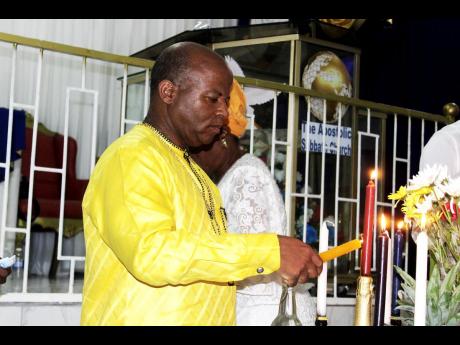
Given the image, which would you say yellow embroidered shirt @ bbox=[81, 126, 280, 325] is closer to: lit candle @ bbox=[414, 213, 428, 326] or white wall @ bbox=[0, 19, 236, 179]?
lit candle @ bbox=[414, 213, 428, 326]

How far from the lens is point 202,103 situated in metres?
1.63

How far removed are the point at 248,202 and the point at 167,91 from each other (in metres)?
0.89

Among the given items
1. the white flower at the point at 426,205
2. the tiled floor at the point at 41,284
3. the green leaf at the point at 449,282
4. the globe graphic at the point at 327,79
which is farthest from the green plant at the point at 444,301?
the globe graphic at the point at 327,79

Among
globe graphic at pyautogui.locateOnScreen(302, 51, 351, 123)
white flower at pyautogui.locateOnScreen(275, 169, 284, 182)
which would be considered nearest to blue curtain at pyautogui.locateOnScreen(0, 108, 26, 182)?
white flower at pyautogui.locateOnScreen(275, 169, 284, 182)

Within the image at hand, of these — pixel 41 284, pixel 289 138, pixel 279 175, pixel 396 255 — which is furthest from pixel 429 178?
pixel 41 284

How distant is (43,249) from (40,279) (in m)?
0.81

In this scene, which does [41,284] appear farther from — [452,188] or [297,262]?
[452,188]

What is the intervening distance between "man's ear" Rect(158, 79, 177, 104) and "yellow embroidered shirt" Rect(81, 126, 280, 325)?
0.08 meters

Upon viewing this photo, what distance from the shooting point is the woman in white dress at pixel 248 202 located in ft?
8.08

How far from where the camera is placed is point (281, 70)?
17.3 ft

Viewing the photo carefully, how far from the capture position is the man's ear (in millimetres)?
1652

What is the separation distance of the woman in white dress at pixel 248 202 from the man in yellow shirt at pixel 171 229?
670 millimetres
